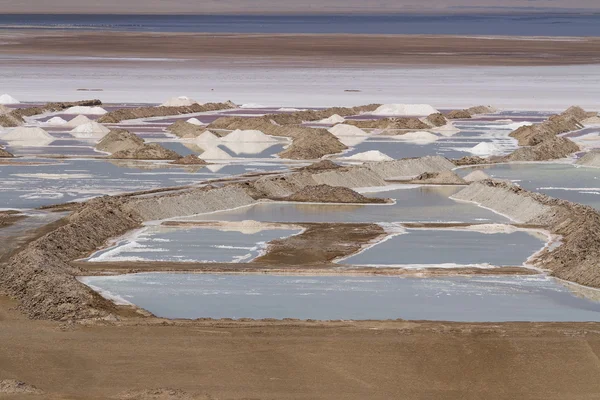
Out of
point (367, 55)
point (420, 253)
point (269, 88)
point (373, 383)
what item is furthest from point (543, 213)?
point (367, 55)

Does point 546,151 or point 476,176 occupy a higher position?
point 546,151

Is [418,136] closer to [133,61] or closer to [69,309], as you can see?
[69,309]

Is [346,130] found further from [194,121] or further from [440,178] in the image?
[440,178]

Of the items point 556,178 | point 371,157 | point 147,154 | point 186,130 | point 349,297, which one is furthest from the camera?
point 186,130

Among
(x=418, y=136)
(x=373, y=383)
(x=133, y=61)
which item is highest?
(x=133, y=61)

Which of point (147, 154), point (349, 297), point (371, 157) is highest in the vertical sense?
point (147, 154)

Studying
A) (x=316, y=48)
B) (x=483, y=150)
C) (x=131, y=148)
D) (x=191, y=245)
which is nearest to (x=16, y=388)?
(x=191, y=245)

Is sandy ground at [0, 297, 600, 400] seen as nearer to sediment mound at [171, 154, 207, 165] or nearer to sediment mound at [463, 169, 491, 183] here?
sediment mound at [463, 169, 491, 183]
